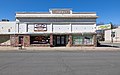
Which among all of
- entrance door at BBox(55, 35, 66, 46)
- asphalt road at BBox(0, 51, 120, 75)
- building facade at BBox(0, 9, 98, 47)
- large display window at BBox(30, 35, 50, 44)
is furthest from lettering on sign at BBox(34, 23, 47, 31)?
asphalt road at BBox(0, 51, 120, 75)

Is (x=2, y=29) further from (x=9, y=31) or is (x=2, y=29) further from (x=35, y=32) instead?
(x=35, y=32)

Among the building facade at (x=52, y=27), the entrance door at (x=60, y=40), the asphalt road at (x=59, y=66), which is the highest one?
the building facade at (x=52, y=27)

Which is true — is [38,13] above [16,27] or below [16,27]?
above

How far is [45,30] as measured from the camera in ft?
139

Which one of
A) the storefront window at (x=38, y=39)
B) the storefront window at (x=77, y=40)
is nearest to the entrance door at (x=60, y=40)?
the storefront window at (x=77, y=40)

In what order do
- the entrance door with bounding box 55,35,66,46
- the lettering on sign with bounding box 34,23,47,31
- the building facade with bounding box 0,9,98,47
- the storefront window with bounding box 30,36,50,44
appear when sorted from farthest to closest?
1. the entrance door with bounding box 55,35,66,46
2. the storefront window with bounding box 30,36,50,44
3. the lettering on sign with bounding box 34,23,47,31
4. the building facade with bounding box 0,9,98,47

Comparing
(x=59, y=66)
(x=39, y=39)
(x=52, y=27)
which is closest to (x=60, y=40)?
(x=52, y=27)

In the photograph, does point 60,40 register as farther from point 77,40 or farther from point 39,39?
point 39,39

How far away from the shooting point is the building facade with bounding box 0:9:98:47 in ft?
138

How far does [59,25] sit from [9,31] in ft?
33.9

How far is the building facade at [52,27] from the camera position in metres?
41.9

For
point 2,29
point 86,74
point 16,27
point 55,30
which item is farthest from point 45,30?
point 86,74

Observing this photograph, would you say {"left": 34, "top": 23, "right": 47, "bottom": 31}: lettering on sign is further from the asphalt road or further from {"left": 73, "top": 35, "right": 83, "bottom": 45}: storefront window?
the asphalt road

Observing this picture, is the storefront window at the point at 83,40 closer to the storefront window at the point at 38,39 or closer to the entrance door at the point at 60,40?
the entrance door at the point at 60,40
